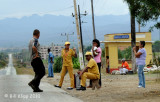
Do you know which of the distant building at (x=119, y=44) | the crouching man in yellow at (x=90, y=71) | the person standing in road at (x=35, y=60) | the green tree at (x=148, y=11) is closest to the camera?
the green tree at (x=148, y=11)

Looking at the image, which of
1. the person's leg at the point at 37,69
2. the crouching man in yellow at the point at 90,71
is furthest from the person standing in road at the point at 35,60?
the crouching man in yellow at the point at 90,71

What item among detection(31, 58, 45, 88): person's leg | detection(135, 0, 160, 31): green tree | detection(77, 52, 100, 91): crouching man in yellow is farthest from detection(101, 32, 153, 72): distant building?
detection(31, 58, 45, 88): person's leg

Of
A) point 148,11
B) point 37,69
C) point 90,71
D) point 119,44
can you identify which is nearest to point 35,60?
point 37,69

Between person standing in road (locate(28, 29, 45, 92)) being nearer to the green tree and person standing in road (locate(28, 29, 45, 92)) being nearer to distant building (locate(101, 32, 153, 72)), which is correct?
the green tree

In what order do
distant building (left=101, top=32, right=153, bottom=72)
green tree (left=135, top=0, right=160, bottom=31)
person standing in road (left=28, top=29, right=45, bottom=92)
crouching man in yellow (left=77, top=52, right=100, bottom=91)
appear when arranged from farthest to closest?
A: 1. distant building (left=101, top=32, right=153, bottom=72)
2. crouching man in yellow (left=77, top=52, right=100, bottom=91)
3. person standing in road (left=28, top=29, right=45, bottom=92)
4. green tree (left=135, top=0, right=160, bottom=31)

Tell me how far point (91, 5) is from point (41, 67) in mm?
35247

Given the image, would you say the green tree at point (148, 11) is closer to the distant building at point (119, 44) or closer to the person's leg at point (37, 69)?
the person's leg at point (37, 69)

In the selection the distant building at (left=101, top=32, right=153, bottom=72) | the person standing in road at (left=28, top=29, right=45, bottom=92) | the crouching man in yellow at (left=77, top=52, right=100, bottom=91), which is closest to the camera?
the person standing in road at (left=28, top=29, right=45, bottom=92)

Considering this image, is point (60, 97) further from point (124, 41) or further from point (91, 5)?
point (91, 5)

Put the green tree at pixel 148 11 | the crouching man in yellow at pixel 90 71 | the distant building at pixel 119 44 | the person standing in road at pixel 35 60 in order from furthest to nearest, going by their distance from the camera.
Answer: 1. the distant building at pixel 119 44
2. the crouching man in yellow at pixel 90 71
3. the person standing in road at pixel 35 60
4. the green tree at pixel 148 11

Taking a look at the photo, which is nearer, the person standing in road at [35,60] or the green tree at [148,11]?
the green tree at [148,11]

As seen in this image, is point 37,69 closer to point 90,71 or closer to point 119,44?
point 90,71

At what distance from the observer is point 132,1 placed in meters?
12.8

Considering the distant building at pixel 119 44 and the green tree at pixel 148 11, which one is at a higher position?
the green tree at pixel 148 11
